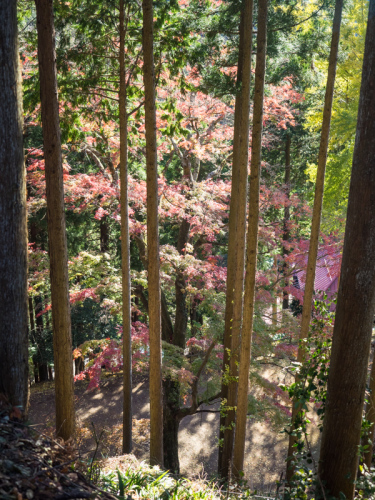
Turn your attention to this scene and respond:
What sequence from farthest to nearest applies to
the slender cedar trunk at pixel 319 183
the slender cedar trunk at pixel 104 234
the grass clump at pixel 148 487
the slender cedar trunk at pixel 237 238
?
the slender cedar trunk at pixel 104 234, the slender cedar trunk at pixel 319 183, the slender cedar trunk at pixel 237 238, the grass clump at pixel 148 487

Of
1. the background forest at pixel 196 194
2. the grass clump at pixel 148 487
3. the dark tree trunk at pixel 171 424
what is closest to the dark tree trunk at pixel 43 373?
the background forest at pixel 196 194

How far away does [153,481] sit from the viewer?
442 centimetres

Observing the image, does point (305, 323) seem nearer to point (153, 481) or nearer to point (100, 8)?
point (153, 481)

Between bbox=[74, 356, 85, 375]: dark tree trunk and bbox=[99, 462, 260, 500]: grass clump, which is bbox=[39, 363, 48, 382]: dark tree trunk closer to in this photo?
bbox=[74, 356, 85, 375]: dark tree trunk

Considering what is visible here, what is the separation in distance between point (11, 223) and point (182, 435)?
9484 millimetres

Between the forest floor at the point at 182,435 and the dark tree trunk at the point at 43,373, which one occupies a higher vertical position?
the forest floor at the point at 182,435

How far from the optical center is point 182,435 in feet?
37.8

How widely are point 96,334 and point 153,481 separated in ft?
37.2

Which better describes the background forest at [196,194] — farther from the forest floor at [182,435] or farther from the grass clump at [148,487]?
the forest floor at [182,435]

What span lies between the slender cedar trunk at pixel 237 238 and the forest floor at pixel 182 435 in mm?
1811

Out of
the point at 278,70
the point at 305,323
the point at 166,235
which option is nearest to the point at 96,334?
the point at 166,235

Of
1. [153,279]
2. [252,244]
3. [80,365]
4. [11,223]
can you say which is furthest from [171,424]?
[80,365]

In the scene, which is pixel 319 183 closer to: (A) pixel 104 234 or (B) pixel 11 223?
(B) pixel 11 223

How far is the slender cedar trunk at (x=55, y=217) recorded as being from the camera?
4.53 meters
